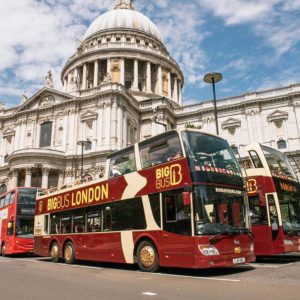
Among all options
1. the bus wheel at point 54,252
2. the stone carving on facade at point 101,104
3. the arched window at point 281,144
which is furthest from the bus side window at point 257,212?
the arched window at point 281,144

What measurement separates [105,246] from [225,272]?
173 inches

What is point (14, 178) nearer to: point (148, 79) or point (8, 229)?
point (8, 229)

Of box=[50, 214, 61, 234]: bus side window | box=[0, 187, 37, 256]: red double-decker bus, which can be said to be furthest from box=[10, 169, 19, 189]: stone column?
box=[50, 214, 61, 234]: bus side window

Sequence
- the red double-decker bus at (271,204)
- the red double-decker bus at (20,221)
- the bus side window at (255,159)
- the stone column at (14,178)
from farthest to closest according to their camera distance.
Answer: the stone column at (14,178)
the red double-decker bus at (20,221)
the bus side window at (255,159)
the red double-decker bus at (271,204)

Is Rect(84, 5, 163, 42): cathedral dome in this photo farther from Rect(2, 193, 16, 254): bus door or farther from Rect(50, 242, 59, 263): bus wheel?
Rect(50, 242, 59, 263): bus wheel

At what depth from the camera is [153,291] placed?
24.1 ft

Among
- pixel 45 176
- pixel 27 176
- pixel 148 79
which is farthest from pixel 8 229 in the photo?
pixel 148 79

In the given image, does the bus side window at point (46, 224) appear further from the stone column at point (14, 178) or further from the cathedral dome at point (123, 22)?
the cathedral dome at point (123, 22)

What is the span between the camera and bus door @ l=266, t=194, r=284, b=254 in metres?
12.7

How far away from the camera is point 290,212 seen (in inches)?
530

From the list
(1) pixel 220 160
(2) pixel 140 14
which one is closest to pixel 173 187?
(1) pixel 220 160

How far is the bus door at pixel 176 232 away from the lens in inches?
380

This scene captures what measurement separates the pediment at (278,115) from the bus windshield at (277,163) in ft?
95.5

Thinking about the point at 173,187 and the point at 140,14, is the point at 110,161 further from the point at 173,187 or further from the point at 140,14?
the point at 140,14
